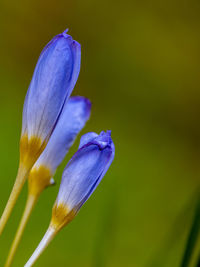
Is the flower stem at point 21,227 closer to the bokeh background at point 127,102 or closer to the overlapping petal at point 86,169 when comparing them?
the overlapping petal at point 86,169

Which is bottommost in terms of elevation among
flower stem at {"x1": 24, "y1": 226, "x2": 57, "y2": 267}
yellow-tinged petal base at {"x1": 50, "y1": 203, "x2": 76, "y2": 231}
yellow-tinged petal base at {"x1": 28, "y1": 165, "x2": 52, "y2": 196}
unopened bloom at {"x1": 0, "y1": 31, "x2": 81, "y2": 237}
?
flower stem at {"x1": 24, "y1": 226, "x2": 57, "y2": 267}

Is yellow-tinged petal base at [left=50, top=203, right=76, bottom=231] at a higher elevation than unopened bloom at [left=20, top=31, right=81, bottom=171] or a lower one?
lower

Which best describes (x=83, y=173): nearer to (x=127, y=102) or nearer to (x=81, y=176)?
(x=81, y=176)

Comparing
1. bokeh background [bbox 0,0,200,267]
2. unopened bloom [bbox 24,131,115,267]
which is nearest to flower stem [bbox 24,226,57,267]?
unopened bloom [bbox 24,131,115,267]

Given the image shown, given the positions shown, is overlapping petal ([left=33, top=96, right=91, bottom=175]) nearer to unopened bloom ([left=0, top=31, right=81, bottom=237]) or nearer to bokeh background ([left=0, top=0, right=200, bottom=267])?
unopened bloom ([left=0, top=31, right=81, bottom=237])

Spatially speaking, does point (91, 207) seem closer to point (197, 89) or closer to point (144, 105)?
point (144, 105)

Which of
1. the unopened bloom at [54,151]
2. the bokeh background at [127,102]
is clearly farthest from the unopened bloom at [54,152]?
the bokeh background at [127,102]
